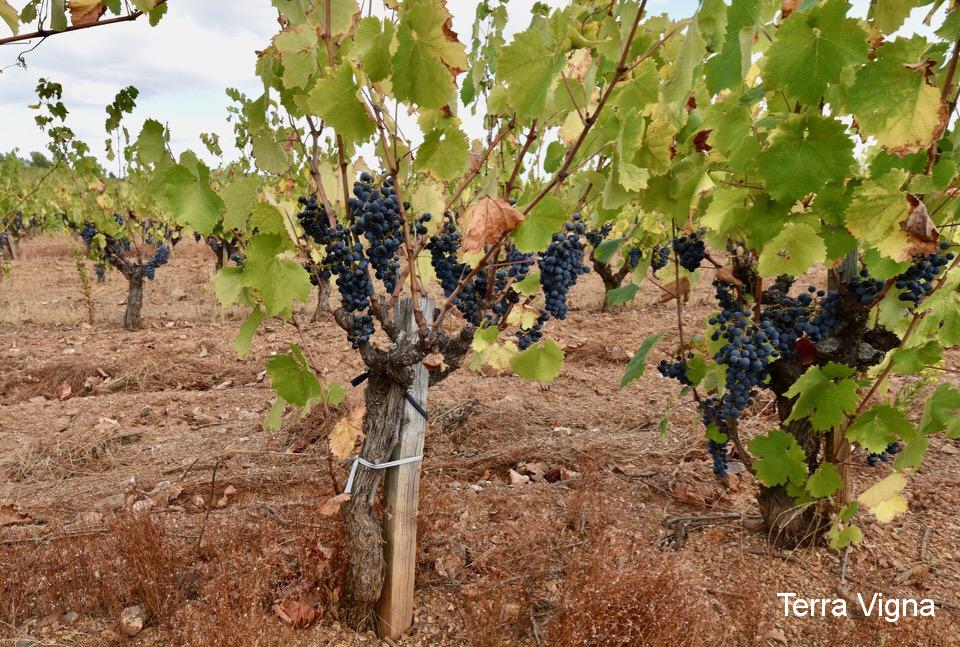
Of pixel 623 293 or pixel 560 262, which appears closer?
pixel 560 262

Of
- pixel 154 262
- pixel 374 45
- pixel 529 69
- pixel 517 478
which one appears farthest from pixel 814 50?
pixel 154 262

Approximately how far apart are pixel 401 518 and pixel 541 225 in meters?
1.28

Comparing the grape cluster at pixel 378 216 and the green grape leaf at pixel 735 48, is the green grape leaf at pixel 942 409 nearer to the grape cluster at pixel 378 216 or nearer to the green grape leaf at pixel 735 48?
the green grape leaf at pixel 735 48

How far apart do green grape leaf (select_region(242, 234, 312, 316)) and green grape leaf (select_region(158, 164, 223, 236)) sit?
0.49ft

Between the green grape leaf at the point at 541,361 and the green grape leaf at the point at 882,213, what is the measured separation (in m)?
0.92

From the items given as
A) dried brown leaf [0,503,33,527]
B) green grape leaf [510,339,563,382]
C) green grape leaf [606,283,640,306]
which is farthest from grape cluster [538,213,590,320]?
dried brown leaf [0,503,33,527]

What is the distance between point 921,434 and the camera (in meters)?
2.12

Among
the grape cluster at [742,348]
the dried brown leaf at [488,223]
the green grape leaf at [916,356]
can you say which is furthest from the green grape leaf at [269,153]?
the green grape leaf at [916,356]

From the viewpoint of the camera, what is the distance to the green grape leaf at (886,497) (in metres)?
2.10

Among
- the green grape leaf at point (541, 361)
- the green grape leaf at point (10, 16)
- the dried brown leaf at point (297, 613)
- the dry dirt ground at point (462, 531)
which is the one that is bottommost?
the dried brown leaf at point (297, 613)

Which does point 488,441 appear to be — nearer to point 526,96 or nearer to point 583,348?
Result: point 583,348

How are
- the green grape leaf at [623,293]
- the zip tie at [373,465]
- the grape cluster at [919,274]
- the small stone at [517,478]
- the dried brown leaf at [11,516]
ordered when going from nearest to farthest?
the grape cluster at [919,274]
the zip tie at [373,465]
the green grape leaf at [623,293]
the dried brown leaf at [11,516]
the small stone at [517,478]

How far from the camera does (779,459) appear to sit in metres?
2.37

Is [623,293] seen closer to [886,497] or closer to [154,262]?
[886,497]
